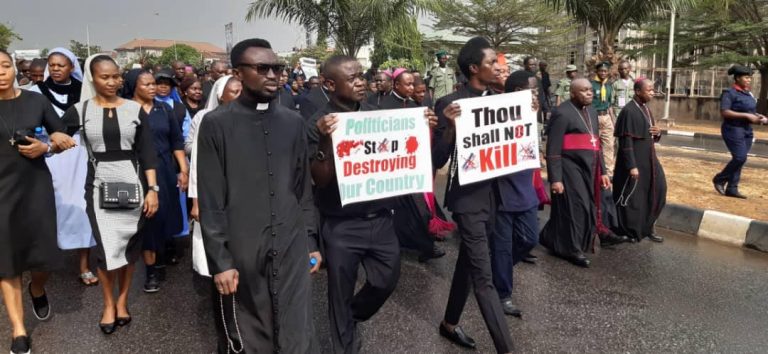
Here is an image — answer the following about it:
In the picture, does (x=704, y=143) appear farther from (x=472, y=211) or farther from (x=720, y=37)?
(x=472, y=211)

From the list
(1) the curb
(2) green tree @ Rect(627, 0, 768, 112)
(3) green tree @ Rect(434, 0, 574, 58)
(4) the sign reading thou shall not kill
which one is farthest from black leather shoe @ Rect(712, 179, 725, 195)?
(3) green tree @ Rect(434, 0, 574, 58)

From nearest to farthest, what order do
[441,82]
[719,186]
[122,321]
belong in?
[122,321], [719,186], [441,82]

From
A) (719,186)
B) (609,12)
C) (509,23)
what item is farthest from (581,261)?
(509,23)

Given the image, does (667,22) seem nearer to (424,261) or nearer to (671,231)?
(671,231)

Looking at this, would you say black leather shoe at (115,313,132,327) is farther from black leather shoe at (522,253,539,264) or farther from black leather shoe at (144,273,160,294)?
black leather shoe at (522,253,539,264)

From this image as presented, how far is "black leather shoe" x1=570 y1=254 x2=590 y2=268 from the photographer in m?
5.27

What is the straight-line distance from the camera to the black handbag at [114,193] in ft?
12.5

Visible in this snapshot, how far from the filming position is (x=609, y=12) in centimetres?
1248

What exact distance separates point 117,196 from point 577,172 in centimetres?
382


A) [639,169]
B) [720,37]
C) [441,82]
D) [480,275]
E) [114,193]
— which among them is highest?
[720,37]

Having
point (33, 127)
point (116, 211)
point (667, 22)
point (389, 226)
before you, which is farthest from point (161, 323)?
point (667, 22)

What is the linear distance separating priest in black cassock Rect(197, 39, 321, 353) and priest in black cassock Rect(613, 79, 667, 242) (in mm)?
4305

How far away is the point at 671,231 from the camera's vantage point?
659 cm

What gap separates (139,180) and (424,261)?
2.63m
